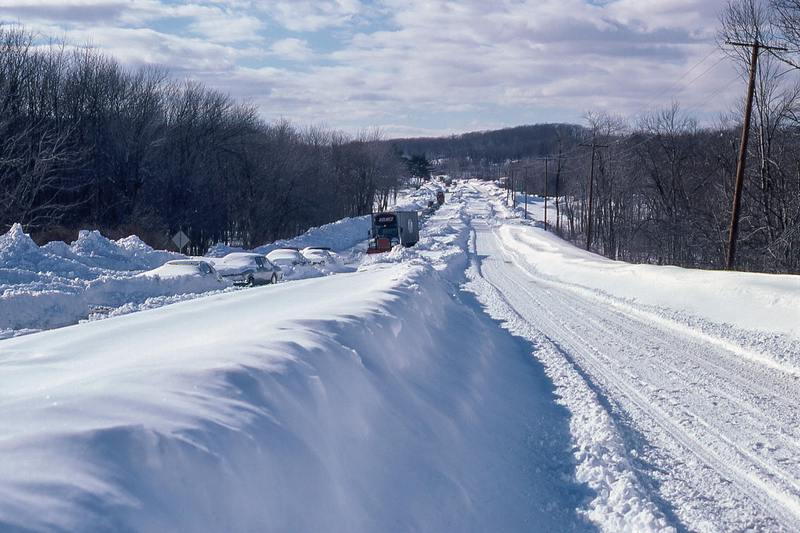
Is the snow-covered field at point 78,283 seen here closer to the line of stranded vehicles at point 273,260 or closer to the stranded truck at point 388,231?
the line of stranded vehicles at point 273,260

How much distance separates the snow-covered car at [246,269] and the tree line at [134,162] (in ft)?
47.4

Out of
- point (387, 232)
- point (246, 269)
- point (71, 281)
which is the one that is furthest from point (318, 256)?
point (71, 281)

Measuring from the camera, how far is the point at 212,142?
217ft

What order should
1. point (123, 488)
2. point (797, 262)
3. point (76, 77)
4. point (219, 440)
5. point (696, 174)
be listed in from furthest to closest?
point (696, 174) → point (76, 77) → point (797, 262) → point (219, 440) → point (123, 488)

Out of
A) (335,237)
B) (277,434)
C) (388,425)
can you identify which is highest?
(277,434)

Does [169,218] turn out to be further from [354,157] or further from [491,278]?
[354,157]

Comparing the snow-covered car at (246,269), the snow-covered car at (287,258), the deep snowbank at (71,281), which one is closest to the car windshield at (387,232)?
the snow-covered car at (287,258)

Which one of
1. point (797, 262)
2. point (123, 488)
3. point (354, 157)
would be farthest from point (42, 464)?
point (354, 157)

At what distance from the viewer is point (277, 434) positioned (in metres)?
4.95

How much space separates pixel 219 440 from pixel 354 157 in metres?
103

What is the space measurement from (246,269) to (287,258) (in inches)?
353

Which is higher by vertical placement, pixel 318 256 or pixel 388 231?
pixel 388 231

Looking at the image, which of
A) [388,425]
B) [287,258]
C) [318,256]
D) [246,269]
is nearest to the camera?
[388,425]

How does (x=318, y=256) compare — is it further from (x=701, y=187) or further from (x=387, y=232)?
(x=701, y=187)
